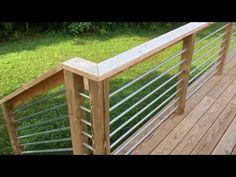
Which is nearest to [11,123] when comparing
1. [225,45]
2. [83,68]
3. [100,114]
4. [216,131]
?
[100,114]

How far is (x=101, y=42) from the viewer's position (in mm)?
8359

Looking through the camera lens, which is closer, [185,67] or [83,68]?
[83,68]

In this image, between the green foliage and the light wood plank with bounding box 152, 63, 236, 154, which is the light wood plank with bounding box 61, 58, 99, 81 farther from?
the green foliage

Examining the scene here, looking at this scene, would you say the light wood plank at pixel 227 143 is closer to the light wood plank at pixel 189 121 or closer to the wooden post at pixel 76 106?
the light wood plank at pixel 189 121

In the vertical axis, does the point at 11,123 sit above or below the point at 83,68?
below

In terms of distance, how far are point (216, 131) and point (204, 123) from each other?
0.16 metres

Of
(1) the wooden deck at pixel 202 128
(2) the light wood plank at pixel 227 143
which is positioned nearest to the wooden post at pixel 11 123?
(1) the wooden deck at pixel 202 128

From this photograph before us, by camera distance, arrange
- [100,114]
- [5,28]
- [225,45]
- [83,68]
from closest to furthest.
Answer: [83,68] → [100,114] → [225,45] → [5,28]

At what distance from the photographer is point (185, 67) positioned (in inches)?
114

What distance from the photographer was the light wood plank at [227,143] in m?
2.67

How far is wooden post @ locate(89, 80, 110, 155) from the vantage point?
5.77ft

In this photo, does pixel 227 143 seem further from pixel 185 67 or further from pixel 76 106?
pixel 76 106

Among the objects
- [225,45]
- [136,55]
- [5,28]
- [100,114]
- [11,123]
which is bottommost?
[5,28]
